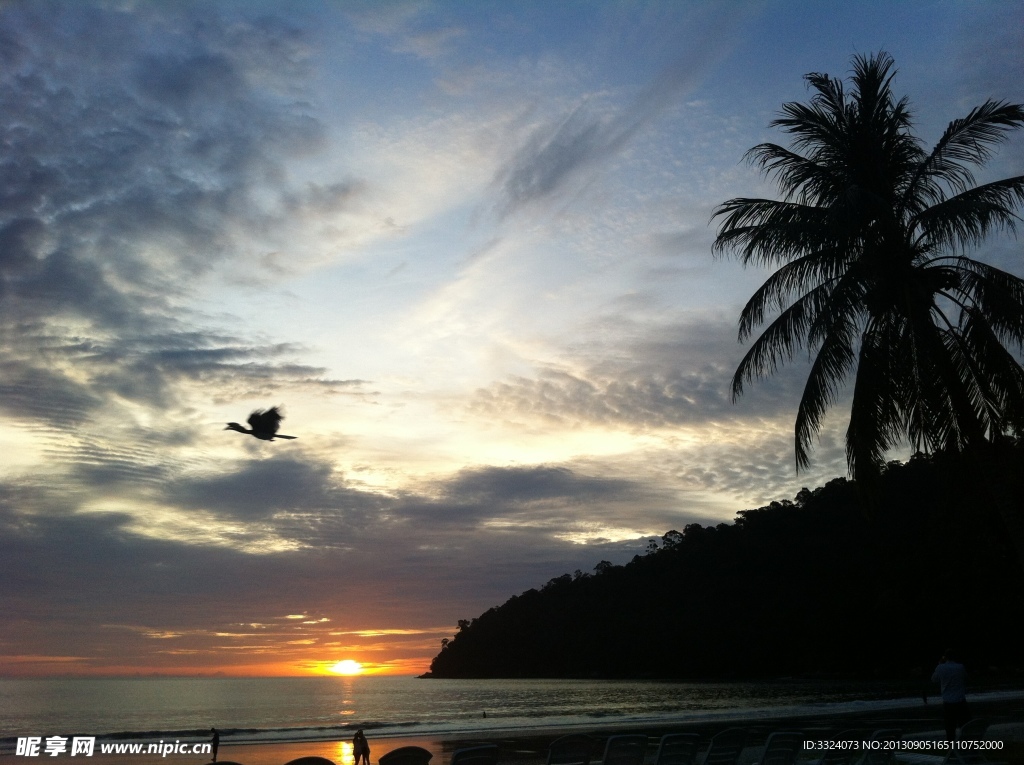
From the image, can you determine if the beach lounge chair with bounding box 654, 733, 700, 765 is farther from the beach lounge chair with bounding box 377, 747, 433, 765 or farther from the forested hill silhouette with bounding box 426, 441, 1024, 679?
the forested hill silhouette with bounding box 426, 441, 1024, 679

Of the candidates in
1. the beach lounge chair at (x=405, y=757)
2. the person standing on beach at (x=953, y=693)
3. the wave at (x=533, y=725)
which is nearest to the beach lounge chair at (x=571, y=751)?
the beach lounge chair at (x=405, y=757)

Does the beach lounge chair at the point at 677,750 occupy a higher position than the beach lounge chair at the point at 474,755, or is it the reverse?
the beach lounge chair at the point at 474,755

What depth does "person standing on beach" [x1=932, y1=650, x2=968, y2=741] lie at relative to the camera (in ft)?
34.7

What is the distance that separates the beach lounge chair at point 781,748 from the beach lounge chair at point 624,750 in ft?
5.07

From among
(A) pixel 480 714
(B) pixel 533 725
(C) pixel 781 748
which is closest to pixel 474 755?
(C) pixel 781 748

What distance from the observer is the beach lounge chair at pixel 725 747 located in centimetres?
974

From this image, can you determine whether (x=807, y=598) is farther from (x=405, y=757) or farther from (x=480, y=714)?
(x=405, y=757)

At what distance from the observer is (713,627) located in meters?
95.1

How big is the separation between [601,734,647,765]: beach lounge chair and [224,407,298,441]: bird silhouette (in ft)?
19.0

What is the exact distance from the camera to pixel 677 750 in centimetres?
946

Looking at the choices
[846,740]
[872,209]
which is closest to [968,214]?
[872,209]

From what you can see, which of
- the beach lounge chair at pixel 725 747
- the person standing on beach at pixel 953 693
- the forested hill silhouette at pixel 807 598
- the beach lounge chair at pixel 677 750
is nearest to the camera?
the beach lounge chair at pixel 677 750

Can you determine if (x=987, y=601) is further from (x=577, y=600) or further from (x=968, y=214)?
(x=577, y=600)

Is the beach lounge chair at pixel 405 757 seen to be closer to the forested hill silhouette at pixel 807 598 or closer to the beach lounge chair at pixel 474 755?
the beach lounge chair at pixel 474 755
